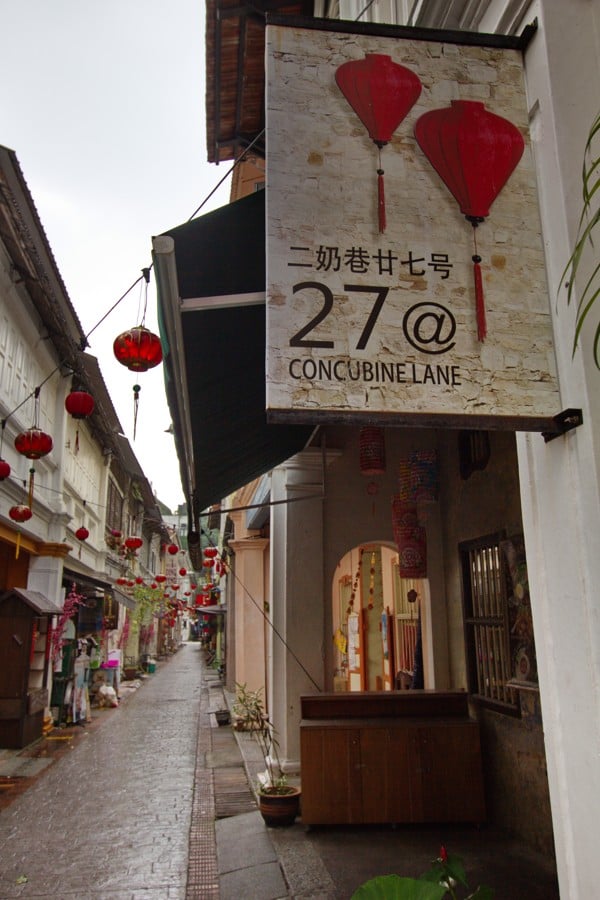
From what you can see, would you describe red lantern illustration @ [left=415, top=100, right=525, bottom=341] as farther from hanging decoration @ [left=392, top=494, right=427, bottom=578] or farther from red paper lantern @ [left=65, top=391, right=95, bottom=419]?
red paper lantern @ [left=65, top=391, right=95, bottom=419]

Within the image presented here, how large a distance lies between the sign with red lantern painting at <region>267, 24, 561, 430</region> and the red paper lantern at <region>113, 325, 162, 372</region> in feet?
9.98

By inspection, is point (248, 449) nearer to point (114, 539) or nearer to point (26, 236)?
point (26, 236)

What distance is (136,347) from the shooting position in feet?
18.5

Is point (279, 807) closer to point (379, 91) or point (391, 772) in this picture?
point (391, 772)

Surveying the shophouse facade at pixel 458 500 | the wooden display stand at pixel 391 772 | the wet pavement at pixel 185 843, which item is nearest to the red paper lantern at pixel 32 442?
the shophouse facade at pixel 458 500

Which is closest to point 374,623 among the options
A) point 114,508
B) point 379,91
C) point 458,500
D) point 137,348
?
point 458,500

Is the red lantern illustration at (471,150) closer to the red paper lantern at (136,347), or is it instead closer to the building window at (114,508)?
the red paper lantern at (136,347)

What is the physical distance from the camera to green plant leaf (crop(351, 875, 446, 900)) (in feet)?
8.38

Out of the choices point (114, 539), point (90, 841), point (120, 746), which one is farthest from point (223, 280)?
point (114, 539)

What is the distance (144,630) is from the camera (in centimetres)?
3506

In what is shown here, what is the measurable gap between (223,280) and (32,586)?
12578 millimetres

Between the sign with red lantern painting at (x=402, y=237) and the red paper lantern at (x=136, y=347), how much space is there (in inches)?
120

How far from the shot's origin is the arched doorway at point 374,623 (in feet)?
36.3

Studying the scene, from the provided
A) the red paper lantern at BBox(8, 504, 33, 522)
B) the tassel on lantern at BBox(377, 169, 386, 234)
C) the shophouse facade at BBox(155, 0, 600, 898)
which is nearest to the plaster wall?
the shophouse facade at BBox(155, 0, 600, 898)
